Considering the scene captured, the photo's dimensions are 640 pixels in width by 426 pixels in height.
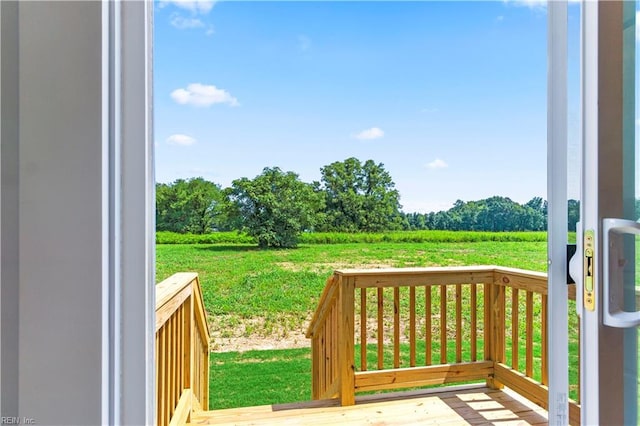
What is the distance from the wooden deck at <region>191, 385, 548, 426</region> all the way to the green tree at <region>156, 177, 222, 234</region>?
2.54 m

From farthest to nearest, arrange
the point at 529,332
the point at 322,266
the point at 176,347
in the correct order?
the point at 322,266 < the point at 529,332 < the point at 176,347

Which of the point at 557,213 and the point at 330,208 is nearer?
the point at 557,213

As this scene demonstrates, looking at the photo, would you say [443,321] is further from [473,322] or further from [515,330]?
[515,330]

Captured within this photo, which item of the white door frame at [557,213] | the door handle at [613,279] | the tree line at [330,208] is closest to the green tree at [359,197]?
the tree line at [330,208]

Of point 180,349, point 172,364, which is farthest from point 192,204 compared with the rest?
point 172,364

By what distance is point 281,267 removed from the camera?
5789 mm

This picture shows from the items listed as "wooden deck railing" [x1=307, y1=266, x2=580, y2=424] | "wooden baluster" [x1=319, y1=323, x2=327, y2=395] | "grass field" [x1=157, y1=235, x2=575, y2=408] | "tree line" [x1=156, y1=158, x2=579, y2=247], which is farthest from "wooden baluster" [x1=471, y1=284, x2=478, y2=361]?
"tree line" [x1=156, y1=158, x2=579, y2=247]

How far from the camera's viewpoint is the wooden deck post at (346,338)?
233cm

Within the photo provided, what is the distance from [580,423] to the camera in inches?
22.3

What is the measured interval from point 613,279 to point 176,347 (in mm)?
1760

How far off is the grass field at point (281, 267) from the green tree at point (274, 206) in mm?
252

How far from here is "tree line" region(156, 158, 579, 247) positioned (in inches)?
210

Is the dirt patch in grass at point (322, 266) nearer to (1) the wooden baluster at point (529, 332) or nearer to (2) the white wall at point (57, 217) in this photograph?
(1) the wooden baluster at point (529, 332)

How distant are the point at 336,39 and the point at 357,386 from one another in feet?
15.7
